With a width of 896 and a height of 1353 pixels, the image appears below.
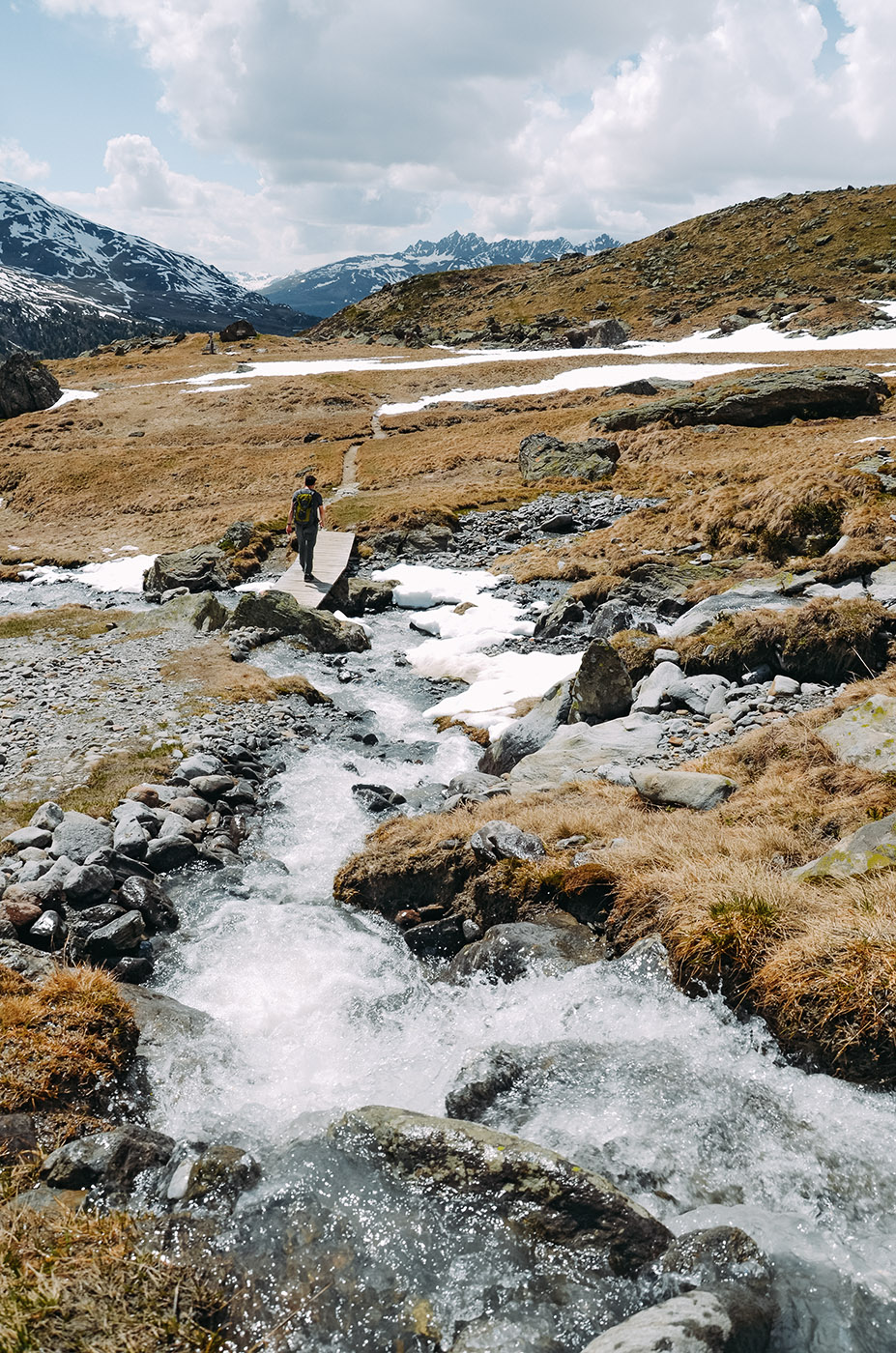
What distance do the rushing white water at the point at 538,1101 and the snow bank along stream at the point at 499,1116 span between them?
0.05ft

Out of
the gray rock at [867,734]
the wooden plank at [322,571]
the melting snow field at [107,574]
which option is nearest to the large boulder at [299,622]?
the wooden plank at [322,571]

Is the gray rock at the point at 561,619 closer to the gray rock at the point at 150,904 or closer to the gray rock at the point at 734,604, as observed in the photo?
the gray rock at the point at 734,604

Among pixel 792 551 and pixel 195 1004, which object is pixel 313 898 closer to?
pixel 195 1004

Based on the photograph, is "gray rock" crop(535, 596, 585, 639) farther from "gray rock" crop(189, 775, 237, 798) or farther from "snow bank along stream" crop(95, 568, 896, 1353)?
"snow bank along stream" crop(95, 568, 896, 1353)

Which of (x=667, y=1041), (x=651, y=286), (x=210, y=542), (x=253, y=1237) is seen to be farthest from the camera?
(x=651, y=286)

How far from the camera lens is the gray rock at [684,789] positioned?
10.0m

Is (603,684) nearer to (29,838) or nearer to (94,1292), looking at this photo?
(29,838)

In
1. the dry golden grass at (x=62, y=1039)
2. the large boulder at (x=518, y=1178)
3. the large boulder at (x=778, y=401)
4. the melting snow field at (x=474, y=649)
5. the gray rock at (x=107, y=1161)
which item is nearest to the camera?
the large boulder at (x=518, y=1178)

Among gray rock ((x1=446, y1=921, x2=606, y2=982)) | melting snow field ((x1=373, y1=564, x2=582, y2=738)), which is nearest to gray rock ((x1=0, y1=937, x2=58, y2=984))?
gray rock ((x1=446, y1=921, x2=606, y2=982))

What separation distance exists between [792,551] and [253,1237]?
21.2 m

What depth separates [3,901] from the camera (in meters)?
9.49

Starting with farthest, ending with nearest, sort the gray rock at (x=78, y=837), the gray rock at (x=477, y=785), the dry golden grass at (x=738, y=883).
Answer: the gray rock at (x=477, y=785) → the gray rock at (x=78, y=837) → the dry golden grass at (x=738, y=883)

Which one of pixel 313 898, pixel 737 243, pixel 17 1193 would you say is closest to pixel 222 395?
pixel 313 898

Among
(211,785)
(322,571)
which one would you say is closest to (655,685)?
(211,785)
